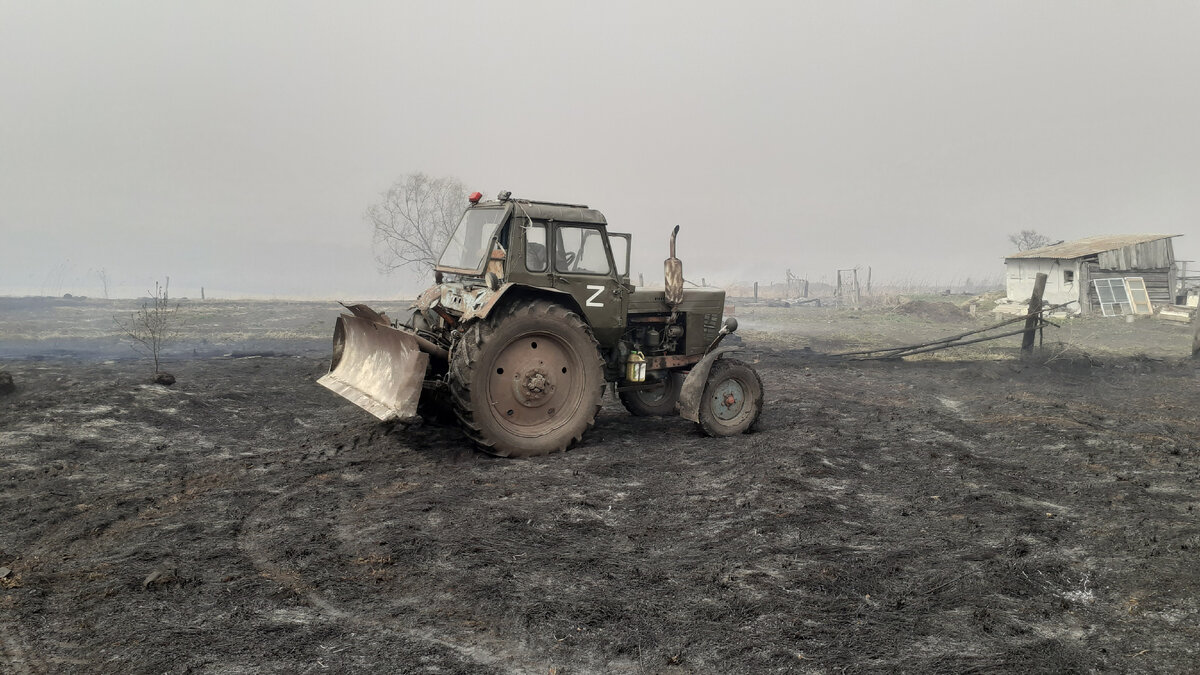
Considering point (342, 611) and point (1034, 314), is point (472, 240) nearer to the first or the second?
point (342, 611)

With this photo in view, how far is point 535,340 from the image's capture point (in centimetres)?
753

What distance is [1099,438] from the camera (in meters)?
8.26

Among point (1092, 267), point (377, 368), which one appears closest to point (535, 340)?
point (377, 368)

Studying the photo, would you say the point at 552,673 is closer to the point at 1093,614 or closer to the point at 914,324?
the point at 1093,614

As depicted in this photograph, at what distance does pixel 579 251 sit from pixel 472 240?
1.36 m

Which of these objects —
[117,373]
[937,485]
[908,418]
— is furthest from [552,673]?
[117,373]

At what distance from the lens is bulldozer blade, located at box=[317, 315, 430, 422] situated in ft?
23.3

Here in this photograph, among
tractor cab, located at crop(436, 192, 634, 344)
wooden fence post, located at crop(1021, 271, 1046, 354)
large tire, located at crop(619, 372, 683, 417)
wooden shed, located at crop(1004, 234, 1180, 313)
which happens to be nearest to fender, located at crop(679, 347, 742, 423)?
tractor cab, located at crop(436, 192, 634, 344)

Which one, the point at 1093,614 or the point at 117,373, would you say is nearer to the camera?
the point at 1093,614

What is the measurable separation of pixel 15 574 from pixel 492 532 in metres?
3.08

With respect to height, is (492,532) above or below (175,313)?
below

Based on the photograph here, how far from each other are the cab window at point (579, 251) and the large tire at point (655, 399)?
2.26 m

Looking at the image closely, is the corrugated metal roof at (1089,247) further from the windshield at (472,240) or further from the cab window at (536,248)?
the windshield at (472,240)

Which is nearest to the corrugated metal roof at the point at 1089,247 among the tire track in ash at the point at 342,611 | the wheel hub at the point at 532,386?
the wheel hub at the point at 532,386
